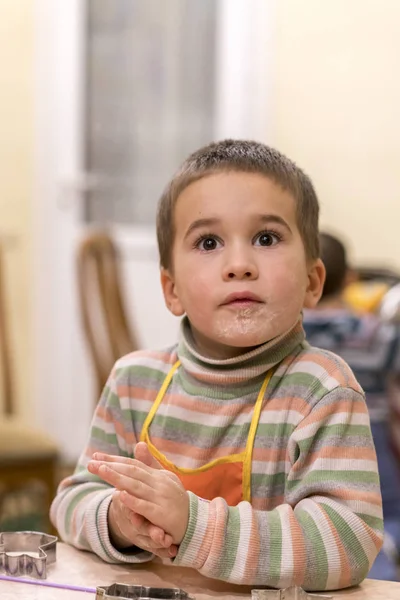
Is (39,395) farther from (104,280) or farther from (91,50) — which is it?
(104,280)

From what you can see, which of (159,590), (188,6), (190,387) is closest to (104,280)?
(190,387)

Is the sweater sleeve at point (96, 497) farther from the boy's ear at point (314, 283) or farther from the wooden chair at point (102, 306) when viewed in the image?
the wooden chair at point (102, 306)

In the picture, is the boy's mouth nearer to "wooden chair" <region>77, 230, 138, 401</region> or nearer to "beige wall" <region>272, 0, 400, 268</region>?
"wooden chair" <region>77, 230, 138, 401</region>

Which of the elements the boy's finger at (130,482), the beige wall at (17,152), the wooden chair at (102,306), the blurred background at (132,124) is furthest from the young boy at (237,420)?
the beige wall at (17,152)

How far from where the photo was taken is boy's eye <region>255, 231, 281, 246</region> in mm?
984

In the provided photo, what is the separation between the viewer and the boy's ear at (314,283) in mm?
1054

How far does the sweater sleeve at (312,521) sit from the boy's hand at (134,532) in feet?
0.05

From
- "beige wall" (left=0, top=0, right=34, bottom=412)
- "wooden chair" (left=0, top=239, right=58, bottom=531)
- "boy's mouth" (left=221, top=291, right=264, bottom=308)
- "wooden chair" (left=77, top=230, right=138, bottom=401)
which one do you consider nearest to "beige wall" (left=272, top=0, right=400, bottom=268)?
"beige wall" (left=0, top=0, right=34, bottom=412)

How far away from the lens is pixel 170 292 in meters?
1.09

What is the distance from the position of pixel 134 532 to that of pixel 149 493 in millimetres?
80

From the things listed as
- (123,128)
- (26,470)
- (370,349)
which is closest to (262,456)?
(370,349)

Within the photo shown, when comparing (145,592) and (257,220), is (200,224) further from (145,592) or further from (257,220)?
(145,592)

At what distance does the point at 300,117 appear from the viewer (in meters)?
5.34

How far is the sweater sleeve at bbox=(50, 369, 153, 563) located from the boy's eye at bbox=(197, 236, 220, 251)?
0.18 metres
